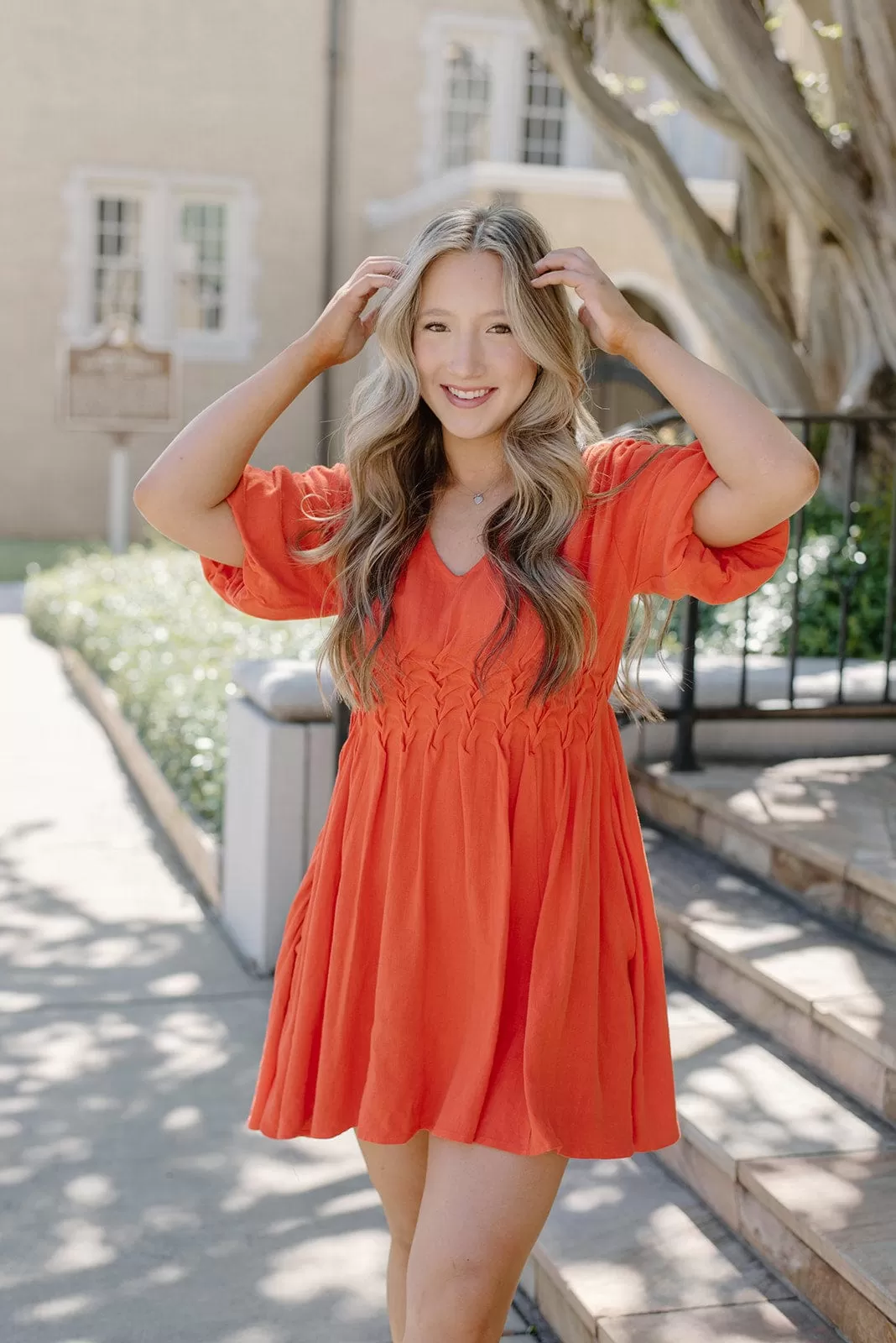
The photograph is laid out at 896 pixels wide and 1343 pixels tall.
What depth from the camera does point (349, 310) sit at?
2379 mm

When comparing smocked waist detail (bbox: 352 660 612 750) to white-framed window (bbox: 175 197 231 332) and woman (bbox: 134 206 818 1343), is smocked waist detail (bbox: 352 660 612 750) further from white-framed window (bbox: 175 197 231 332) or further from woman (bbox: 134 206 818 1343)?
white-framed window (bbox: 175 197 231 332)

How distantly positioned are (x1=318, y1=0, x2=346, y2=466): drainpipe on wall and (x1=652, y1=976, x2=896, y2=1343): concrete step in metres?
14.8

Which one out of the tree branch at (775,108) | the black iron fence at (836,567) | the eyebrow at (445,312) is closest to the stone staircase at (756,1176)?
the eyebrow at (445,312)

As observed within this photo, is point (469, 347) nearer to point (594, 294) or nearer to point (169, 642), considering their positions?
point (594, 294)

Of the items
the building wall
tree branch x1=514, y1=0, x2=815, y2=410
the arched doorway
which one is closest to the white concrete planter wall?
tree branch x1=514, y1=0, x2=815, y2=410

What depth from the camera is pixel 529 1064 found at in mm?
2174

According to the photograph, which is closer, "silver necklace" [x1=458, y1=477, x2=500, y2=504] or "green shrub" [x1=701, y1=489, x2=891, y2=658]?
"silver necklace" [x1=458, y1=477, x2=500, y2=504]

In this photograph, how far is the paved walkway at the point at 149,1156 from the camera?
3.20m

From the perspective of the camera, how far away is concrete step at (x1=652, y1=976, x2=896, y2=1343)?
9.19ft

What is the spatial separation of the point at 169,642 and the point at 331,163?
11140mm

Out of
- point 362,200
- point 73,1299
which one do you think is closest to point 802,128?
point 73,1299

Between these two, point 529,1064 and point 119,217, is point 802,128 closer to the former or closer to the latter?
point 529,1064

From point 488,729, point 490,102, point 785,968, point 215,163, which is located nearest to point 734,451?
point 488,729

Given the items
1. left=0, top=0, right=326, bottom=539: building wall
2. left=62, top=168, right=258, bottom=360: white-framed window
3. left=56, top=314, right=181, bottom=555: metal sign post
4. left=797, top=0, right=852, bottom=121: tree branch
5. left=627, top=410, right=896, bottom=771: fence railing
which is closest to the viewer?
left=627, top=410, right=896, bottom=771: fence railing
